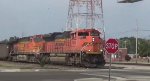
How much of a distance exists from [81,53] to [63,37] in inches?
189

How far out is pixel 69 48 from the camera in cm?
4672

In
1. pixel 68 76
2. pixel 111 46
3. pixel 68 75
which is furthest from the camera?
pixel 68 75

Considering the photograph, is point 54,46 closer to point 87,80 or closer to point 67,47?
point 67,47

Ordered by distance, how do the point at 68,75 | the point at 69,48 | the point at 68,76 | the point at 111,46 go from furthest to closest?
the point at 69,48
the point at 68,75
the point at 68,76
the point at 111,46

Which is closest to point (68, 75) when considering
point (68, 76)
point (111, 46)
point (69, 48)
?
point (68, 76)

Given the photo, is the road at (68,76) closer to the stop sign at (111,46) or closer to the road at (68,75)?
the road at (68,75)

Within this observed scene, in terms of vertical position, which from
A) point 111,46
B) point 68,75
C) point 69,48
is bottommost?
point 68,75

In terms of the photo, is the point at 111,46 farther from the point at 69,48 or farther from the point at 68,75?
the point at 69,48

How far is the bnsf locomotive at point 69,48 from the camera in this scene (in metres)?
44.7

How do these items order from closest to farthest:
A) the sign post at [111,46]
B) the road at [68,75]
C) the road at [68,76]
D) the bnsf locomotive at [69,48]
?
the sign post at [111,46] → the road at [68,76] → the road at [68,75] → the bnsf locomotive at [69,48]

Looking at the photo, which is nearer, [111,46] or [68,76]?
[111,46]

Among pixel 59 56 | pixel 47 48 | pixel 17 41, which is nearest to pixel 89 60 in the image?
pixel 59 56

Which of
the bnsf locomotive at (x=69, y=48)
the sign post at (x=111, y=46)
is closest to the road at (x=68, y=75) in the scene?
the bnsf locomotive at (x=69, y=48)

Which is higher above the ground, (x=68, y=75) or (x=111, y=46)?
(x=111, y=46)
